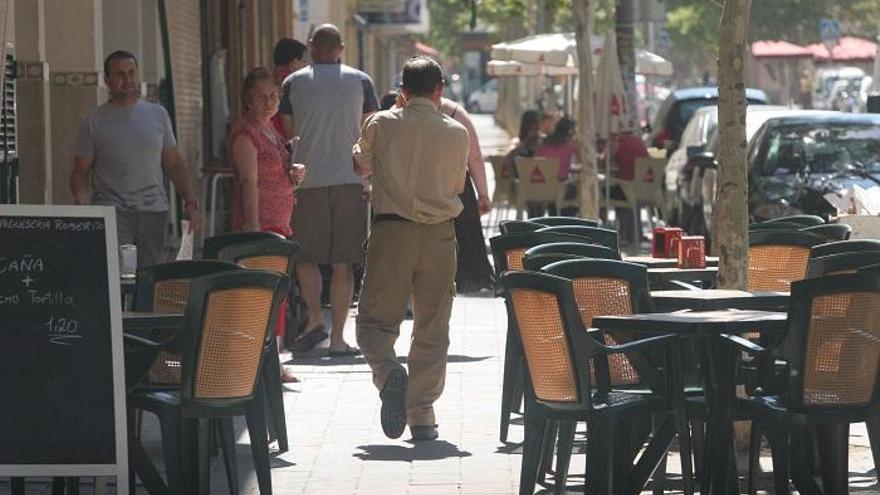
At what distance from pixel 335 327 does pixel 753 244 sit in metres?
3.41

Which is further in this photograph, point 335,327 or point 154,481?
point 335,327

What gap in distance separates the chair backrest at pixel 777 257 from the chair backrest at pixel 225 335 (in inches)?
136

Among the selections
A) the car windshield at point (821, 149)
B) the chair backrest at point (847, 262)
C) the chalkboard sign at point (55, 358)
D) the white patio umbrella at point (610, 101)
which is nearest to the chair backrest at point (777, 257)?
the chair backrest at point (847, 262)

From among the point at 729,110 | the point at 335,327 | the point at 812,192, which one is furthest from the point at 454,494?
the point at 812,192

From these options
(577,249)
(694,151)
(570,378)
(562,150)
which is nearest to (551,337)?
(570,378)

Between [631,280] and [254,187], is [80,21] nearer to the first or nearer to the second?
[254,187]

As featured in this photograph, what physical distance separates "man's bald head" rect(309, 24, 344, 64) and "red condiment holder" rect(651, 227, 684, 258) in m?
3.11

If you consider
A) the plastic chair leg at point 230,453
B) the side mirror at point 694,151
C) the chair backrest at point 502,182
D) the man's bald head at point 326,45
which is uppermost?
the man's bald head at point 326,45

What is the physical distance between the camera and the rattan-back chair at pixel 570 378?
25.5 feet

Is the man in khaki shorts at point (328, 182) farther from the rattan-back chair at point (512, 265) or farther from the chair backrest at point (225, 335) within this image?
the chair backrest at point (225, 335)

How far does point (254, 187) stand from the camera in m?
12.0

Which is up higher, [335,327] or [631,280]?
[631,280]

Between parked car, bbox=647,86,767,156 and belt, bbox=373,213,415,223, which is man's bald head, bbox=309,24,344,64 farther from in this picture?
parked car, bbox=647,86,767,156

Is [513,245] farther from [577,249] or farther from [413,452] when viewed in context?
[413,452]
